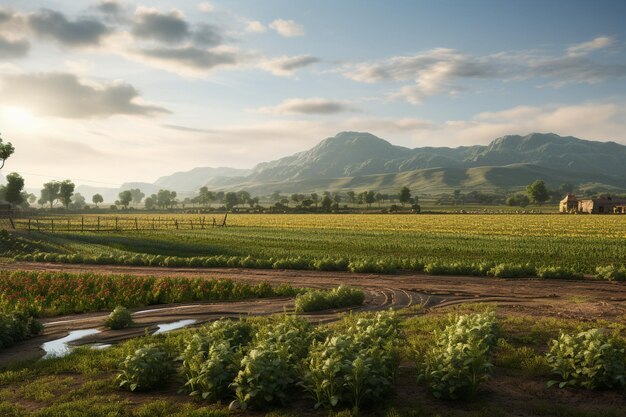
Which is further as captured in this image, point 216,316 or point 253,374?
point 216,316

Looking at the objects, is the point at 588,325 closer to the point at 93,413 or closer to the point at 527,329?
the point at 527,329

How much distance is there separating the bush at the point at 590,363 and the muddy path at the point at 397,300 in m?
7.39

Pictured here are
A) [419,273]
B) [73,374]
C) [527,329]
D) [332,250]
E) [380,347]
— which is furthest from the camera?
→ [332,250]

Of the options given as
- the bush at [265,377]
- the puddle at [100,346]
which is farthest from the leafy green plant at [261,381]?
the puddle at [100,346]

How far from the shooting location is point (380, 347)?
443 inches

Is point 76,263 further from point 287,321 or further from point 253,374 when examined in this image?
point 253,374

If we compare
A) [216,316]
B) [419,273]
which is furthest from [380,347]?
[419,273]

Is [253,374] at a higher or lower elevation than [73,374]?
higher

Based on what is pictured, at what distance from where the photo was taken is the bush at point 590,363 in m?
10.2

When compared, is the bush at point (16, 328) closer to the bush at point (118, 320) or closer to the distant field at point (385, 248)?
the bush at point (118, 320)

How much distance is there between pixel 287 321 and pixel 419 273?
62.6 feet

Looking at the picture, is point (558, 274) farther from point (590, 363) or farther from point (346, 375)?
point (346, 375)

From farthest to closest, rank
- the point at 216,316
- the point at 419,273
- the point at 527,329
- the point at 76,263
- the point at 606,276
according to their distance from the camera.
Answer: the point at 76,263 < the point at 419,273 < the point at 606,276 < the point at 216,316 < the point at 527,329

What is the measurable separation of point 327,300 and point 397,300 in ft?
13.0
